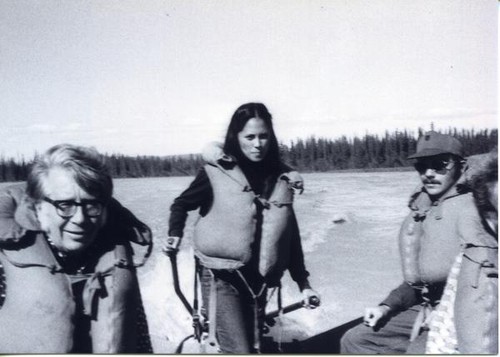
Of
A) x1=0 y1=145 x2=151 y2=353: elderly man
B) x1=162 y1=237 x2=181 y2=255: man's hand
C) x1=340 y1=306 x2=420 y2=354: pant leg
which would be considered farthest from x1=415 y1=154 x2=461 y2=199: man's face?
x1=0 y1=145 x2=151 y2=353: elderly man

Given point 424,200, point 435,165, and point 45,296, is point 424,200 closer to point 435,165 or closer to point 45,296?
point 435,165

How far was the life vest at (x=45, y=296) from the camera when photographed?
8.75 feet

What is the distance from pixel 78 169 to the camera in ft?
9.02

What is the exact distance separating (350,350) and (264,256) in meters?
0.61

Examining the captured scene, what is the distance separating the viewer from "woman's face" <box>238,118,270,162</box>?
2850mm

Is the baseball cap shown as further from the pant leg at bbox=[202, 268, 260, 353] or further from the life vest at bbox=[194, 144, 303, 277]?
the pant leg at bbox=[202, 268, 260, 353]

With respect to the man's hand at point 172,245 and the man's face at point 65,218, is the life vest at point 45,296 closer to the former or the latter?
the man's face at point 65,218

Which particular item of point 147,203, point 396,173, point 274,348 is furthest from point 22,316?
point 396,173

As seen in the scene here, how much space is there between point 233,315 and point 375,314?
65 cm

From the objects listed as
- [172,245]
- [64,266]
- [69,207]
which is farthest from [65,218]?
[172,245]

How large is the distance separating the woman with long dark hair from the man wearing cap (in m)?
0.50

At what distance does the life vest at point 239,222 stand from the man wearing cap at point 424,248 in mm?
512

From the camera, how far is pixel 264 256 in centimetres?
282

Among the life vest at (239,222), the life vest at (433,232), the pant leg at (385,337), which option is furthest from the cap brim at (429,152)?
the pant leg at (385,337)
